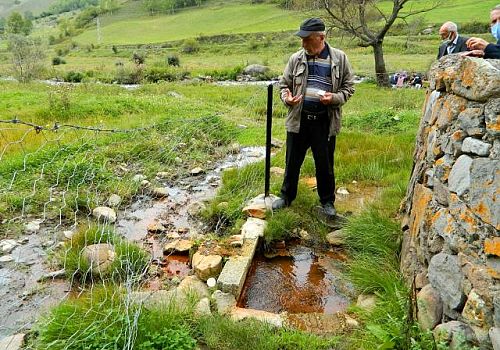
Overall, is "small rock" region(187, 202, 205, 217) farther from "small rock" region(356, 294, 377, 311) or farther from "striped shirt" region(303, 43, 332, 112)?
"small rock" region(356, 294, 377, 311)

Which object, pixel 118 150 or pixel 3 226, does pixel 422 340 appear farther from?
pixel 118 150

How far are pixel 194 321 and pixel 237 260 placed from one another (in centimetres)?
116

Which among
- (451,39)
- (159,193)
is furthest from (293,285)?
(451,39)

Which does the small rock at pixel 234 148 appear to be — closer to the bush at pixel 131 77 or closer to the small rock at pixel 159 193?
the small rock at pixel 159 193

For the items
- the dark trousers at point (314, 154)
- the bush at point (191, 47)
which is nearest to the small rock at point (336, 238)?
the dark trousers at point (314, 154)

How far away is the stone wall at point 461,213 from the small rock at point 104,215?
4187 millimetres

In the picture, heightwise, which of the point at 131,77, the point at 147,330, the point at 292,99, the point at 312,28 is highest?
the point at 312,28

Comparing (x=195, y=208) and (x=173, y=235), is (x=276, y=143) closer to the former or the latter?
(x=195, y=208)

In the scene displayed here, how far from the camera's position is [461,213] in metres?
3.12

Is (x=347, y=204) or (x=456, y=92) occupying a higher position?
(x=456, y=92)

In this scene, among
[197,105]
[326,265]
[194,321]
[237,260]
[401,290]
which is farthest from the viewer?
[197,105]

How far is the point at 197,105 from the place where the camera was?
13.4 meters

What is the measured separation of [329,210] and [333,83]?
172 cm

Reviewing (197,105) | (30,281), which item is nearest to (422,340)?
(30,281)
